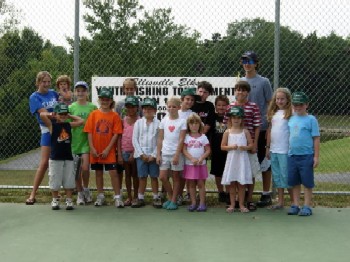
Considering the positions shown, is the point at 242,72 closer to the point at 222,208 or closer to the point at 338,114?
the point at 338,114

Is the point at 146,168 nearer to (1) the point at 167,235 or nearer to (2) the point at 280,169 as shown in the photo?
(1) the point at 167,235

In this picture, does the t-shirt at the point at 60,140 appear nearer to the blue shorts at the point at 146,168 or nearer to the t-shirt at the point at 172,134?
the blue shorts at the point at 146,168

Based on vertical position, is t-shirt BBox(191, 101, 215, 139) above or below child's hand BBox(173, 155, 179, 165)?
above

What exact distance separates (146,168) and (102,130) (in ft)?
2.44

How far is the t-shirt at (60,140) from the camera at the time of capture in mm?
6484

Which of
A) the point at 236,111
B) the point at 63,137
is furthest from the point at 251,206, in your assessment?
the point at 63,137

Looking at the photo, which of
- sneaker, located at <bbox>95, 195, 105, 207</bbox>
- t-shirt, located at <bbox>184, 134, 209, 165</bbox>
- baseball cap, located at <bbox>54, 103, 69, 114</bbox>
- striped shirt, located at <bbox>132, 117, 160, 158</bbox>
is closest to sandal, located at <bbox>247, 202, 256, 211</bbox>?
t-shirt, located at <bbox>184, 134, 209, 165</bbox>

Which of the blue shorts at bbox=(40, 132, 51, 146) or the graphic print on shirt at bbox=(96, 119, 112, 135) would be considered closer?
the graphic print on shirt at bbox=(96, 119, 112, 135)

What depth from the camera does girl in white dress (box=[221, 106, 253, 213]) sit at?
639 centimetres

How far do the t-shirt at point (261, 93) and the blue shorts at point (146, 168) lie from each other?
4.82ft

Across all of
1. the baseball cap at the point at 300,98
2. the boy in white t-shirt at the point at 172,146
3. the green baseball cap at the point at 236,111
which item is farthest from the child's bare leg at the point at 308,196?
the boy in white t-shirt at the point at 172,146

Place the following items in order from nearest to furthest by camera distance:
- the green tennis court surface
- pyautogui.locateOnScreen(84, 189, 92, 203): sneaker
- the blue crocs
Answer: the green tennis court surface < the blue crocs < pyautogui.locateOnScreen(84, 189, 92, 203): sneaker

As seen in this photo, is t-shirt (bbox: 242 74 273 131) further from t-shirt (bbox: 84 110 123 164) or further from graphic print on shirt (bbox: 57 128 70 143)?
graphic print on shirt (bbox: 57 128 70 143)

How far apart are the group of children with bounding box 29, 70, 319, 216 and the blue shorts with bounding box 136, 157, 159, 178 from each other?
13 millimetres
